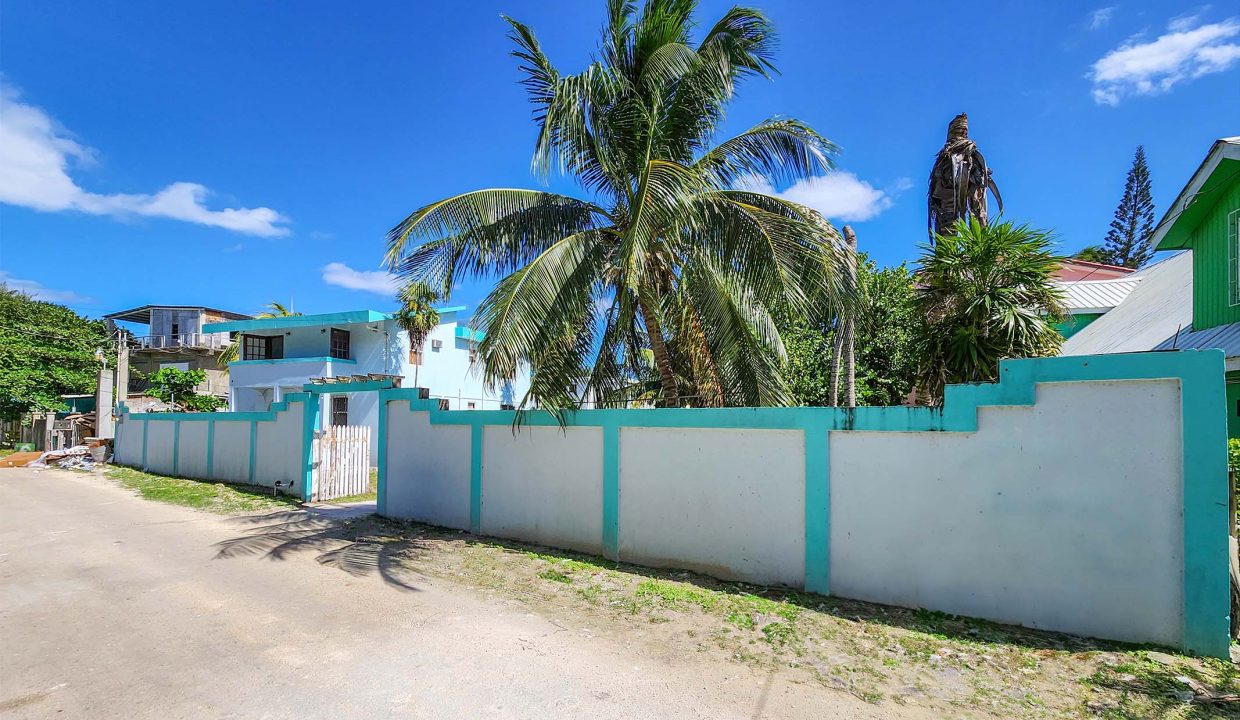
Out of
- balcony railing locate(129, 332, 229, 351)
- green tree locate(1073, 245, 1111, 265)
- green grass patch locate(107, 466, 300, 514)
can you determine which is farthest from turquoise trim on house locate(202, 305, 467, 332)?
green tree locate(1073, 245, 1111, 265)

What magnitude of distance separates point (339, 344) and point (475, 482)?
15928 millimetres

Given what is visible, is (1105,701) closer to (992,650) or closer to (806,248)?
(992,650)

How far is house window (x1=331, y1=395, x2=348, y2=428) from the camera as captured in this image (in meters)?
21.2

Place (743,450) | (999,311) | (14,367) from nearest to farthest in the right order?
(743,450) → (999,311) → (14,367)

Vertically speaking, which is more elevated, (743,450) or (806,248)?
(806,248)

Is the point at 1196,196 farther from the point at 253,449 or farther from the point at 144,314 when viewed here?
the point at 144,314

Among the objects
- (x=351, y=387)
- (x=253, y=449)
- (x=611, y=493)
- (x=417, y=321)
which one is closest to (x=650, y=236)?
(x=611, y=493)

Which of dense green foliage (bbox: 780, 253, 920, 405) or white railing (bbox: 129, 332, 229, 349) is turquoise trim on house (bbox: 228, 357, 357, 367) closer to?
dense green foliage (bbox: 780, 253, 920, 405)

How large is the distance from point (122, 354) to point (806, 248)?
32214mm

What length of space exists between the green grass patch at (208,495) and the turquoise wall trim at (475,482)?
532cm

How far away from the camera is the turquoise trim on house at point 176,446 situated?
18531 mm

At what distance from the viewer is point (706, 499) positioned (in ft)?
23.2

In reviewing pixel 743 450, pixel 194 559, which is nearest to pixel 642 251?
pixel 743 450

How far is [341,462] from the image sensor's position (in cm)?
1414
